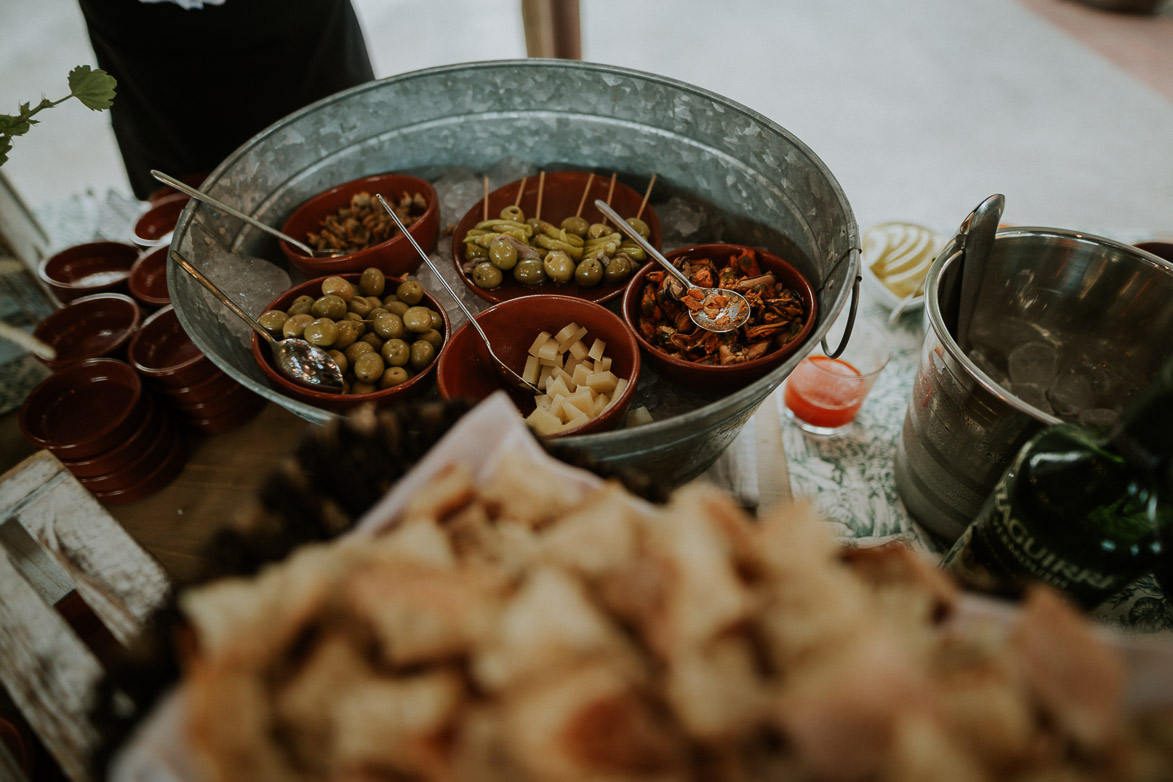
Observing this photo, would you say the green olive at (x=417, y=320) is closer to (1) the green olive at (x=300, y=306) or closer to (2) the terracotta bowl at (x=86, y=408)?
(1) the green olive at (x=300, y=306)

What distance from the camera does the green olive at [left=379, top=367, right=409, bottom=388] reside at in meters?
1.48

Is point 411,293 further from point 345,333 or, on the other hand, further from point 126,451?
point 126,451

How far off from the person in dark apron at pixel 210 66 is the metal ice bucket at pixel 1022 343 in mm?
2340

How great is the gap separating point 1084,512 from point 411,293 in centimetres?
149

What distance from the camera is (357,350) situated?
152 centimetres

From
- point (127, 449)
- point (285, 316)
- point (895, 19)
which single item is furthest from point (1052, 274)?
point (895, 19)

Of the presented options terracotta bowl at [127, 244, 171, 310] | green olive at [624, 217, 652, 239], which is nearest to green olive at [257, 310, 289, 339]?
terracotta bowl at [127, 244, 171, 310]

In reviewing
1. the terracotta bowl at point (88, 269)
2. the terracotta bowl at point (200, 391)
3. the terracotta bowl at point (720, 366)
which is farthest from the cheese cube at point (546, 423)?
the terracotta bowl at point (88, 269)

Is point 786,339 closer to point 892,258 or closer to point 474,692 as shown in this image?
point 892,258

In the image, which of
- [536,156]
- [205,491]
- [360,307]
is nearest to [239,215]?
[360,307]

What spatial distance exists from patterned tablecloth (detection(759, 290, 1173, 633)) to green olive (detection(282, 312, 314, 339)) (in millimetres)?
1322

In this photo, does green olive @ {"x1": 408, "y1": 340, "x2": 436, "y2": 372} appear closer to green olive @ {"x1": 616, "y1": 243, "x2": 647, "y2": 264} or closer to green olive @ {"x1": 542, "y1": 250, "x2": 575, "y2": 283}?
green olive @ {"x1": 542, "y1": 250, "x2": 575, "y2": 283}

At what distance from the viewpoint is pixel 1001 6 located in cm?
548

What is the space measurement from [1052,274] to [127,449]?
240 centimetres
